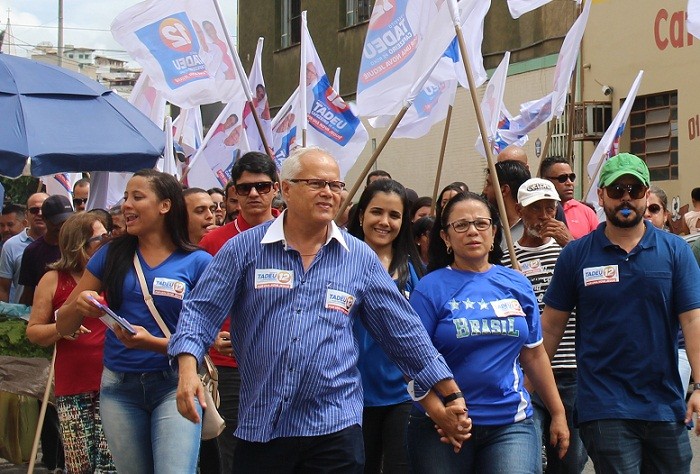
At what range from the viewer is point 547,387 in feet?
17.7

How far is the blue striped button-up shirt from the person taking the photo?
4543mm

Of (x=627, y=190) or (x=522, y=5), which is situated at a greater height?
(x=522, y=5)

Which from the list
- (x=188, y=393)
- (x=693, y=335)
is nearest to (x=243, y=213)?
(x=188, y=393)

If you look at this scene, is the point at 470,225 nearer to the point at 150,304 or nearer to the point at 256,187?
the point at 150,304

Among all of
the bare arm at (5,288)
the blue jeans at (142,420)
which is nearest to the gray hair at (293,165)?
the blue jeans at (142,420)

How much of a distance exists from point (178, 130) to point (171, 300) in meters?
10.1

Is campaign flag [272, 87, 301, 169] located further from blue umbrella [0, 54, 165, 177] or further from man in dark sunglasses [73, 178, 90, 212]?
blue umbrella [0, 54, 165, 177]

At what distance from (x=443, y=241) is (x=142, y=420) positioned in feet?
5.27

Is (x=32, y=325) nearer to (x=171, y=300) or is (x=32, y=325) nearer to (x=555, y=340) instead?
(x=171, y=300)

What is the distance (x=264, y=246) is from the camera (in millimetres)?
4703

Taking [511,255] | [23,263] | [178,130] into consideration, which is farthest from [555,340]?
[178,130]

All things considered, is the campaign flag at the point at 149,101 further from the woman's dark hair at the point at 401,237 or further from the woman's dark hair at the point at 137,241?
the woman's dark hair at the point at 137,241

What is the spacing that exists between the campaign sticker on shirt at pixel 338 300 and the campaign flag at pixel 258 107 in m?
6.79

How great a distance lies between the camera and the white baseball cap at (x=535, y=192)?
6.45m
